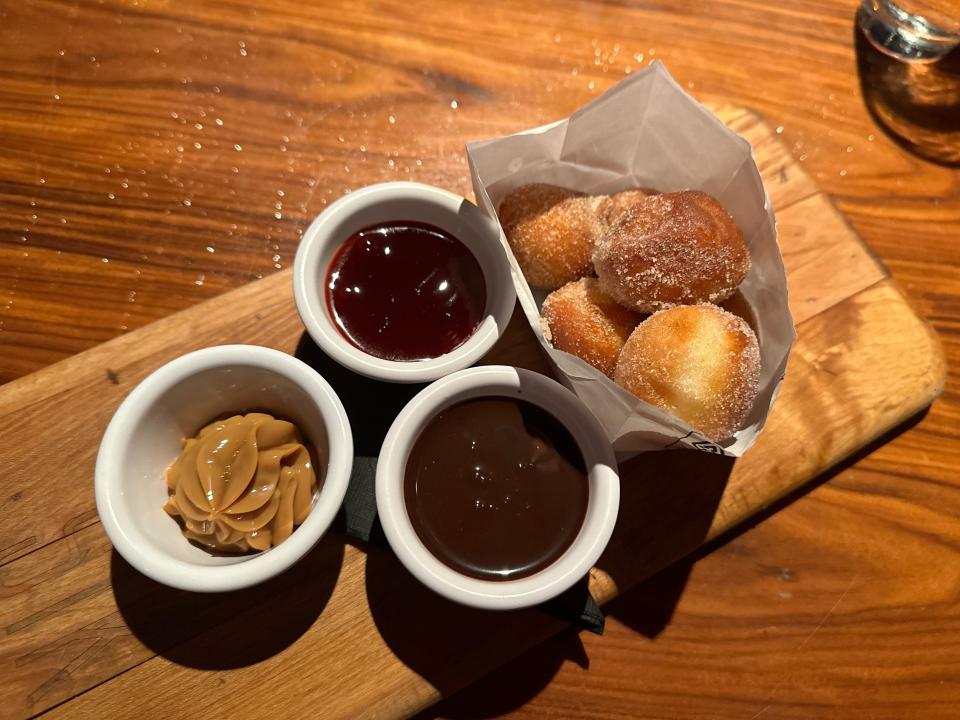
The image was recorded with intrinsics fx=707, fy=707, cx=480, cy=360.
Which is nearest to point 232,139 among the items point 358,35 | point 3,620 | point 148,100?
point 148,100

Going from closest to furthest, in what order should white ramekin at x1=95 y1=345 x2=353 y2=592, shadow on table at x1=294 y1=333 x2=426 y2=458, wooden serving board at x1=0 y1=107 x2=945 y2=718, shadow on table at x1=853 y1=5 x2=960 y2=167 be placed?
white ramekin at x1=95 y1=345 x2=353 y2=592
wooden serving board at x1=0 y1=107 x2=945 y2=718
shadow on table at x1=294 y1=333 x2=426 y2=458
shadow on table at x1=853 y1=5 x2=960 y2=167

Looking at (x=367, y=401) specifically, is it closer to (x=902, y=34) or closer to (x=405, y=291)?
(x=405, y=291)

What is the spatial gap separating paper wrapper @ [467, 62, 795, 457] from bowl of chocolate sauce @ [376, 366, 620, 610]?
0.09 meters

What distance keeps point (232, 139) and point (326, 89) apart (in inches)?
10.0

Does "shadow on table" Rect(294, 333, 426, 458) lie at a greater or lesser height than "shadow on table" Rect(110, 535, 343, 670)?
greater

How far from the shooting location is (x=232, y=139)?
1638 mm

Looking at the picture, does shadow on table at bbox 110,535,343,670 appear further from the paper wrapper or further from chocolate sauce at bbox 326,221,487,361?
the paper wrapper

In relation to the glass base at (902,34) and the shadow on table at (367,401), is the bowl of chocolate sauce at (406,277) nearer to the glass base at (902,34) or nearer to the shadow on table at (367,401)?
the shadow on table at (367,401)

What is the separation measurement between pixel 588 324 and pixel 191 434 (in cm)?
74

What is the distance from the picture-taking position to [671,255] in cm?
126

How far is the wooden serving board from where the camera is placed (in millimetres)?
1199

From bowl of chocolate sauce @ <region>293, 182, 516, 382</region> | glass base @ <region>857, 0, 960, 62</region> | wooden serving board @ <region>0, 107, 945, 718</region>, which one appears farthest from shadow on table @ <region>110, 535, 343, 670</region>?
glass base @ <region>857, 0, 960, 62</region>

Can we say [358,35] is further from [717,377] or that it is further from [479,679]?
[479,679]

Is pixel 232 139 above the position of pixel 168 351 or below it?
above
